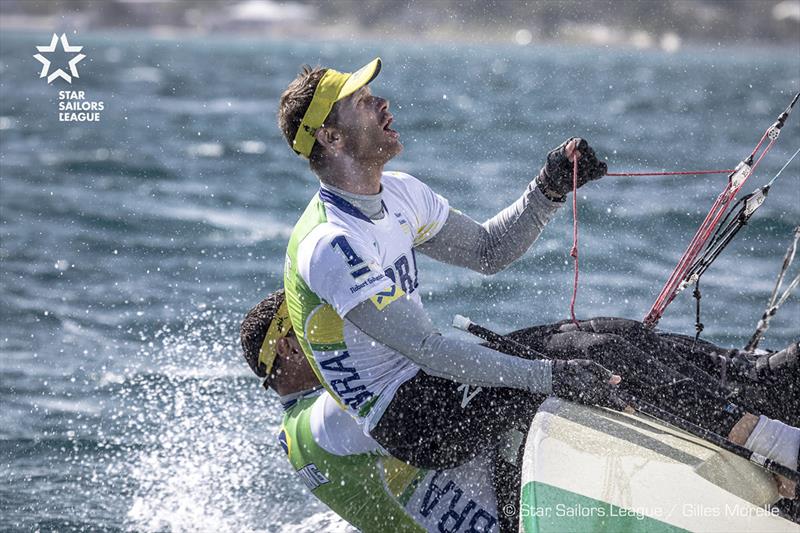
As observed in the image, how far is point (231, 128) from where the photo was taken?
2116 centimetres

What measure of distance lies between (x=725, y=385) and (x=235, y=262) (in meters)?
6.08

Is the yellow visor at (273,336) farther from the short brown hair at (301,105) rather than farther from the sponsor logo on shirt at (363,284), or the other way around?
the sponsor logo on shirt at (363,284)

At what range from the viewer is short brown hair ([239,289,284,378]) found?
169 inches

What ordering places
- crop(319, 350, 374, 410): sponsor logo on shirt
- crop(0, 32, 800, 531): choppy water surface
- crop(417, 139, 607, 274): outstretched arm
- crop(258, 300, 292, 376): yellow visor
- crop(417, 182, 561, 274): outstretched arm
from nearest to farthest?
Result: crop(319, 350, 374, 410): sponsor logo on shirt < crop(417, 139, 607, 274): outstretched arm < crop(417, 182, 561, 274): outstretched arm < crop(258, 300, 292, 376): yellow visor < crop(0, 32, 800, 531): choppy water surface

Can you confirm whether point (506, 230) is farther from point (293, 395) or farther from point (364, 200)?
point (293, 395)

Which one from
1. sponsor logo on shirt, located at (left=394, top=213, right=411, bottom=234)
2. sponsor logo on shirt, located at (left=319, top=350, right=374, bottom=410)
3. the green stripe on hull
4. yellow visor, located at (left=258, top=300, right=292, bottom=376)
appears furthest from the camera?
yellow visor, located at (left=258, top=300, right=292, bottom=376)

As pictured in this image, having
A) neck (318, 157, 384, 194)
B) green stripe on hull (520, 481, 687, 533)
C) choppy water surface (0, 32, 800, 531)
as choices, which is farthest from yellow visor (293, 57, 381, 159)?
choppy water surface (0, 32, 800, 531)

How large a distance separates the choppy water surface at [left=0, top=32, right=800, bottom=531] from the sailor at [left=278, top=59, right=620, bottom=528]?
5.02 feet

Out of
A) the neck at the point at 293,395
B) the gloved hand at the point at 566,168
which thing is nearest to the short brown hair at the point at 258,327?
the neck at the point at 293,395

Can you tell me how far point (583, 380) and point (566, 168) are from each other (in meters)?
0.93

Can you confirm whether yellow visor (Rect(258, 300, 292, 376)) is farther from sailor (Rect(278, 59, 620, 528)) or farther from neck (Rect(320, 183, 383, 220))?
neck (Rect(320, 183, 383, 220))

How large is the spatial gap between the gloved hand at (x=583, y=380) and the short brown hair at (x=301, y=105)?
104cm

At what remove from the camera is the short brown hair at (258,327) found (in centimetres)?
429

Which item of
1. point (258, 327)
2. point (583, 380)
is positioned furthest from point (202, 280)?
point (583, 380)
